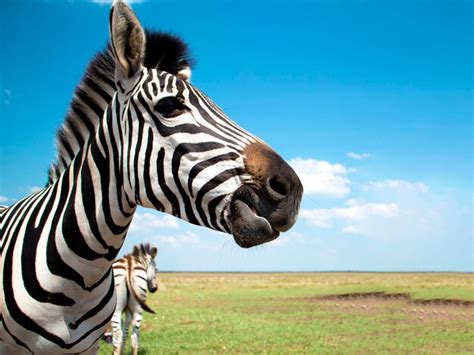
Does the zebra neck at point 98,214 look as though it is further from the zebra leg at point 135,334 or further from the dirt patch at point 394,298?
the dirt patch at point 394,298

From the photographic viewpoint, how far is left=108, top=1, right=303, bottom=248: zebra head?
2416mm

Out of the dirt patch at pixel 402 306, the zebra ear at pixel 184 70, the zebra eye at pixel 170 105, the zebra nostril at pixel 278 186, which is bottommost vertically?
the dirt patch at pixel 402 306

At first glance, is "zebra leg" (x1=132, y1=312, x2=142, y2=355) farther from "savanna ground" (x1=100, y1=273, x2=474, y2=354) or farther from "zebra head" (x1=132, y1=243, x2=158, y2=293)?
"zebra head" (x1=132, y1=243, x2=158, y2=293)

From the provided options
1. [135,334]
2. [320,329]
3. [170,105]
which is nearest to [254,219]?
[170,105]

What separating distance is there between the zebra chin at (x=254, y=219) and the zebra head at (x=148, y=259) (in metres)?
12.2

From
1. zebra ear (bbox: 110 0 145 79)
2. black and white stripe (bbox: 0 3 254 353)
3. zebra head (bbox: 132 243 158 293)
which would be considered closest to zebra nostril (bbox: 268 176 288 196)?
black and white stripe (bbox: 0 3 254 353)

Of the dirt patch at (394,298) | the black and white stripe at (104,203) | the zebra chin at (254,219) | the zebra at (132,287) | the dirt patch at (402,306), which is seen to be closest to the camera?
the zebra chin at (254,219)

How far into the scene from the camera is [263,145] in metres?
2.63

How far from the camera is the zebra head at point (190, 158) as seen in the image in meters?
2.42

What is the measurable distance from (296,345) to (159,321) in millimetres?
7646

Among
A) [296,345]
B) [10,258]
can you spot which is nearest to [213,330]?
[296,345]

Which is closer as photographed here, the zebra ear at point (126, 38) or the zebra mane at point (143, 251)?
the zebra ear at point (126, 38)

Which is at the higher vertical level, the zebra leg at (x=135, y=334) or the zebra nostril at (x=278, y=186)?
the zebra nostril at (x=278, y=186)

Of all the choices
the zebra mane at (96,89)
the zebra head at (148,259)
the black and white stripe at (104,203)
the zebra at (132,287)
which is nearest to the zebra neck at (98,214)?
the black and white stripe at (104,203)
